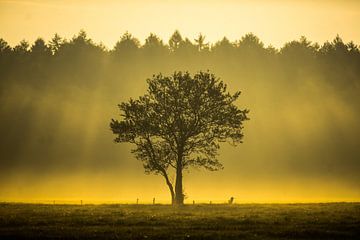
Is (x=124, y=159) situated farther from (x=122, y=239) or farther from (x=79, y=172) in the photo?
(x=122, y=239)

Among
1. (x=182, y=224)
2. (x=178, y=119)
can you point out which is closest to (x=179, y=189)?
(x=178, y=119)

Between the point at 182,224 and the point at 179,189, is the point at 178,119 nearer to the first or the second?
the point at 179,189

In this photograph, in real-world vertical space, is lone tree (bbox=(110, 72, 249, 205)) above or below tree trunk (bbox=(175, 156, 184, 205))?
above

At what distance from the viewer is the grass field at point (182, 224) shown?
155 feet

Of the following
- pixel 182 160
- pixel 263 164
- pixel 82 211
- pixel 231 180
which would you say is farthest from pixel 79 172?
pixel 82 211

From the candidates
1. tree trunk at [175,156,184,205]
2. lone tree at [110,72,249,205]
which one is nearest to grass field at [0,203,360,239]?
tree trunk at [175,156,184,205]

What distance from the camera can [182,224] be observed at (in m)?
54.1

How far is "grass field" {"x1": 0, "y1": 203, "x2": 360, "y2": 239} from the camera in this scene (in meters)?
47.2

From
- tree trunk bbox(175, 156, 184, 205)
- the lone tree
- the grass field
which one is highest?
the lone tree

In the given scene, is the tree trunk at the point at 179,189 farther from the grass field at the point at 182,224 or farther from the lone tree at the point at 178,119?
the grass field at the point at 182,224

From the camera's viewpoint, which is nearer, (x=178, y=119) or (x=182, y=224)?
(x=182, y=224)

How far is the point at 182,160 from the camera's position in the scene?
88562 mm

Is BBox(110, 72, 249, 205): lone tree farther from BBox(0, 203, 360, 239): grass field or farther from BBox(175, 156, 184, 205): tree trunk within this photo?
BBox(0, 203, 360, 239): grass field

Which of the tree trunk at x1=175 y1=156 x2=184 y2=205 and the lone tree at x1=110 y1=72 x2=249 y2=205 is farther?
the lone tree at x1=110 y1=72 x2=249 y2=205
